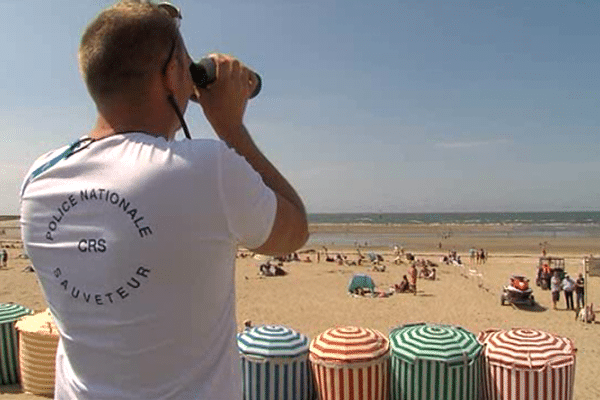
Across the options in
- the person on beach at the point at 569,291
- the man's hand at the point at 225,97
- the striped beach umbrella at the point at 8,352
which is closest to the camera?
the man's hand at the point at 225,97

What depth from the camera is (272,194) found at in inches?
48.9

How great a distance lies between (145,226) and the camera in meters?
1.17

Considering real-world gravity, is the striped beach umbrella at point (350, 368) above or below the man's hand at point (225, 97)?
below

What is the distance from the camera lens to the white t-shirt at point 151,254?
117cm

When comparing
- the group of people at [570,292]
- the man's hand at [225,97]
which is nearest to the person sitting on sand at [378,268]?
the group of people at [570,292]

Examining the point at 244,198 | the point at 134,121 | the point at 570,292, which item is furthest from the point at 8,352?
the point at 570,292

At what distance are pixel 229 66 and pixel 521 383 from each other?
5262mm

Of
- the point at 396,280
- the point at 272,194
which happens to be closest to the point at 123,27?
the point at 272,194

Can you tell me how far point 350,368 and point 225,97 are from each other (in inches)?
188

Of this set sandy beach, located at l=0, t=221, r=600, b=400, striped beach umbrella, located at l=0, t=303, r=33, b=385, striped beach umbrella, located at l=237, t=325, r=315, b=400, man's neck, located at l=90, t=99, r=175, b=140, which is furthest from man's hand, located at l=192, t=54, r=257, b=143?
striped beach umbrella, located at l=0, t=303, r=33, b=385

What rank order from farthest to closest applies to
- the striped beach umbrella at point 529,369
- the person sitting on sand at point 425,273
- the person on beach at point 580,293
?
the person sitting on sand at point 425,273, the person on beach at point 580,293, the striped beach umbrella at point 529,369

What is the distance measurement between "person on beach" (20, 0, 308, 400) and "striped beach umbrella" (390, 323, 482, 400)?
4771mm

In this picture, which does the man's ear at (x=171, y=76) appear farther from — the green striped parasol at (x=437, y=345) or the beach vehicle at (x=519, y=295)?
the beach vehicle at (x=519, y=295)

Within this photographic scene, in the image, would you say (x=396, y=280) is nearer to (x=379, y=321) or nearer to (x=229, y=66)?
(x=379, y=321)
